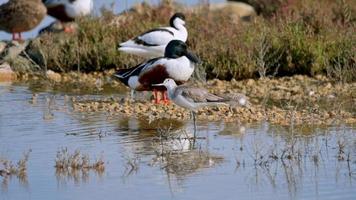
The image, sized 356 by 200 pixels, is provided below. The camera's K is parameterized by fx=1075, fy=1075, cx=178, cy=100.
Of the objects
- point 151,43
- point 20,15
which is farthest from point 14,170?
point 20,15

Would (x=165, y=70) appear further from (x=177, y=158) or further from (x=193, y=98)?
(x=177, y=158)

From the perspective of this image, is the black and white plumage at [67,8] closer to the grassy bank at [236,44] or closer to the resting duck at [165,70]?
the grassy bank at [236,44]

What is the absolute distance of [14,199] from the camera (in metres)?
8.02

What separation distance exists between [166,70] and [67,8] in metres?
6.90

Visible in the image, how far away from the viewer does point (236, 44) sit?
1499 centimetres

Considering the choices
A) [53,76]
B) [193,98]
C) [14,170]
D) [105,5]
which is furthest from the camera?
[105,5]

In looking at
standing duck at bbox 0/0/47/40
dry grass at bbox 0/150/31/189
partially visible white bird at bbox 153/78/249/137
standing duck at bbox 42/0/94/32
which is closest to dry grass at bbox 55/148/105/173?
dry grass at bbox 0/150/31/189

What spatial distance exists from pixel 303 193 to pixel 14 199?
7.08 ft

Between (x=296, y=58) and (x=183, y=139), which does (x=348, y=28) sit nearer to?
(x=296, y=58)

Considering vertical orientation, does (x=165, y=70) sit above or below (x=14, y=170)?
above

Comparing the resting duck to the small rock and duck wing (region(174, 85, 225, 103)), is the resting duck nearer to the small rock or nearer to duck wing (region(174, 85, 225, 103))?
duck wing (region(174, 85, 225, 103))

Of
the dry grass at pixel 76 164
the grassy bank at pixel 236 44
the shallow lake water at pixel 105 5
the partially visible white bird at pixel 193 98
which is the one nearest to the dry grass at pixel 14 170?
the dry grass at pixel 76 164

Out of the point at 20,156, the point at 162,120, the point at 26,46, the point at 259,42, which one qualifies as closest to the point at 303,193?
the point at 20,156

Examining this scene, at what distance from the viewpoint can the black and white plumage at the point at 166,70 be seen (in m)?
13.1
